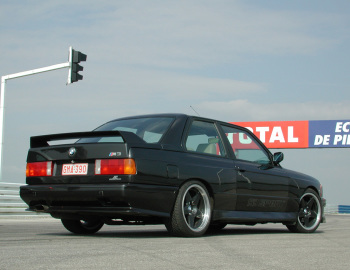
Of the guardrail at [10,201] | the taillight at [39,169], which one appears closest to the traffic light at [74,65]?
the guardrail at [10,201]

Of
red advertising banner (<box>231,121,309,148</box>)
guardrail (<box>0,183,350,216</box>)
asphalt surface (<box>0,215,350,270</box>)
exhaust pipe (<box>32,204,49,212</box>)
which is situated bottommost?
guardrail (<box>0,183,350,216</box>)

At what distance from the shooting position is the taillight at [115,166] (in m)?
5.99

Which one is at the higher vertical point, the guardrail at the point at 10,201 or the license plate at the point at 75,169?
the license plate at the point at 75,169

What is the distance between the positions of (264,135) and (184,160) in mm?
29600

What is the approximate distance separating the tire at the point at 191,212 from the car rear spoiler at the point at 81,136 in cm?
77

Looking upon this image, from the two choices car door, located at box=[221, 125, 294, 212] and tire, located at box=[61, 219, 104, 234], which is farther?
car door, located at box=[221, 125, 294, 212]

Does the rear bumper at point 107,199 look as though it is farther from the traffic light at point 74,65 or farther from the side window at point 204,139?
the traffic light at point 74,65

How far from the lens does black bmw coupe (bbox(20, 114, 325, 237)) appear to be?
19.9 feet

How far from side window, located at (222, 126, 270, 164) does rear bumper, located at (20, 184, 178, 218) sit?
1.60 metres

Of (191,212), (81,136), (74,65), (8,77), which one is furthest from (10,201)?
(191,212)

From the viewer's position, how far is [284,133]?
35.1 m

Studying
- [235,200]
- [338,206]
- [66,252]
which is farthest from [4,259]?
[338,206]

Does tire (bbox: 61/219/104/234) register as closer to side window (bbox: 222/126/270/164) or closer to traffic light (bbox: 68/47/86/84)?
side window (bbox: 222/126/270/164)

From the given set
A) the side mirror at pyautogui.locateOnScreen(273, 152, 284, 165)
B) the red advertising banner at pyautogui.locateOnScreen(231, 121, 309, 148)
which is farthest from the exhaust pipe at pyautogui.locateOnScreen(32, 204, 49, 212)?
the red advertising banner at pyautogui.locateOnScreen(231, 121, 309, 148)
